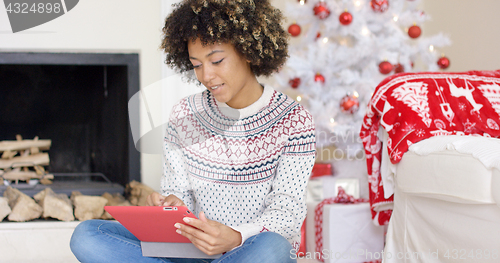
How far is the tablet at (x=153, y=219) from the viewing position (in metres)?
0.78

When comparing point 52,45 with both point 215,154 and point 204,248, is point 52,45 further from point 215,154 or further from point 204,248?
point 204,248

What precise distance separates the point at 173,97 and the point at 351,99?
773mm

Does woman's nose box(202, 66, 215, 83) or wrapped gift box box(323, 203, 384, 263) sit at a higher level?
woman's nose box(202, 66, 215, 83)

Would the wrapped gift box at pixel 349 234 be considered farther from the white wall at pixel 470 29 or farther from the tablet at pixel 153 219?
the white wall at pixel 470 29

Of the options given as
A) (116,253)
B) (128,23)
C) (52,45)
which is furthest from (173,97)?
(116,253)

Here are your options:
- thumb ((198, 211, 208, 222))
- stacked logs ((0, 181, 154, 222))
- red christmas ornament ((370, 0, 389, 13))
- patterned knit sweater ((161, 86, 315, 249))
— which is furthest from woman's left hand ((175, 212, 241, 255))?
red christmas ornament ((370, 0, 389, 13))

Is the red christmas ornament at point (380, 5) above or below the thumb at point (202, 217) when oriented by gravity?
above

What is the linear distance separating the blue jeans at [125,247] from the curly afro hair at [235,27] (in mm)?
437

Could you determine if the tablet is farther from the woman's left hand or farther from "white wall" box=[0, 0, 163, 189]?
"white wall" box=[0, 0, 163, 189]

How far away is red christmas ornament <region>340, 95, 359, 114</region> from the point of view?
193 centimetres

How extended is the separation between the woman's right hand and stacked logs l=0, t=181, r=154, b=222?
2.44 ft

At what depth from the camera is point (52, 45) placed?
1.82 meters

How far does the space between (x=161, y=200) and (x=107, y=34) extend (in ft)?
3.55

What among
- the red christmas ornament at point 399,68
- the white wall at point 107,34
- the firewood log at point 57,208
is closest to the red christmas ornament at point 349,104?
the red christmas ornament at point 399,68
